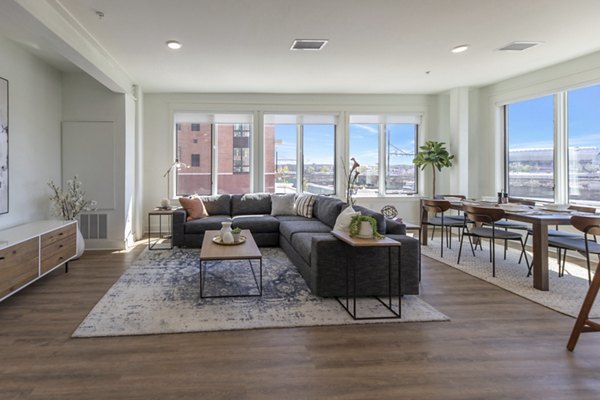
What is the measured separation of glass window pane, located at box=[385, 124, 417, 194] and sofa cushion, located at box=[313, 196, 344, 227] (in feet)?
7.93

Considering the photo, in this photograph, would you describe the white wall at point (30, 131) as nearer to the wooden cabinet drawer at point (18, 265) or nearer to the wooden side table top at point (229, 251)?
the wooden cabinet drawer at point (18, 265)

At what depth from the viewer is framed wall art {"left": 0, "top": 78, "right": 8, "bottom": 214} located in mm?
4059

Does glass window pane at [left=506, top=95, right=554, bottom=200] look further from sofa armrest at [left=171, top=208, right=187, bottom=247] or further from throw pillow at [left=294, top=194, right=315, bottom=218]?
sofa armrest at [left=171, top=208, right=187, bottom=247]

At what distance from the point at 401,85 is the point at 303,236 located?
390 centimetres

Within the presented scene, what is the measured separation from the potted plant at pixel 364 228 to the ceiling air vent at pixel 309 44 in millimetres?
2331

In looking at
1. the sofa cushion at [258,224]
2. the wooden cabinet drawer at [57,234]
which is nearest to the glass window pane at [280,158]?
the sofa cushion at [258,224]

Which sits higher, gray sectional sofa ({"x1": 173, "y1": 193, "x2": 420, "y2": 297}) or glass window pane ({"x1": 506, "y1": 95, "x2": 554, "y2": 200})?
glass window pane ({"x1": 506, "y1": 95, "x2": 554, "y2": 200})

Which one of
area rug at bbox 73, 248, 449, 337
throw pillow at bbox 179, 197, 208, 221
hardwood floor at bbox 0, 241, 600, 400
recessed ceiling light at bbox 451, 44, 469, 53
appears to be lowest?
hardwood floor at bbox 0, 241, 600, 400

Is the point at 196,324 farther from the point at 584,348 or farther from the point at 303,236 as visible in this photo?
the point at 584,348

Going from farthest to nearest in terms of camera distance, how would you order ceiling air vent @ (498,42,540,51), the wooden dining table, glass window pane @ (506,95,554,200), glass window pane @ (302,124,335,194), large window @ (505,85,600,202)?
glass window pane @ (302,124,335,194) → glass window pane @ (506,95,554,200) → large window @ (505,85,600,202) → ceiling air vent @ (498,42,540,51) → the wooden dining table

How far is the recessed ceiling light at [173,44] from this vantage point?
171 inches

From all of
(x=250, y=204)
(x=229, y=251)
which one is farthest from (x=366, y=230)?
(x=250, y=204)

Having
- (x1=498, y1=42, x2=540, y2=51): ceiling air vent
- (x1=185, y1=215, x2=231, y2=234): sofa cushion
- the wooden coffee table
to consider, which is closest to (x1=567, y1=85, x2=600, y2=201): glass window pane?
(x1=498, y1=42, x2=540, y2=51): ceiling air vent

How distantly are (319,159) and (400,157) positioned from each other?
1723 mm
